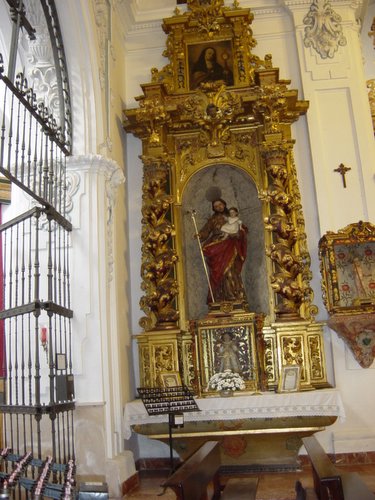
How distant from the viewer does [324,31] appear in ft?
29.7

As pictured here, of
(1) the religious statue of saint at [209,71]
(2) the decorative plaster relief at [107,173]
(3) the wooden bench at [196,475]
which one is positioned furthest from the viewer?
(1) the religious statue of saint at [209,71]

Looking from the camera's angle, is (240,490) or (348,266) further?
(348,266)

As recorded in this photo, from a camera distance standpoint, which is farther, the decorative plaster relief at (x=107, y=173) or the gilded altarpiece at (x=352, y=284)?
the gilded altarpiece at (x=352, y=284)

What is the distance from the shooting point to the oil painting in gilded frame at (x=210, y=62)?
920 centimetres

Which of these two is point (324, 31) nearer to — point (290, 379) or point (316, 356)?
point (316, 356)

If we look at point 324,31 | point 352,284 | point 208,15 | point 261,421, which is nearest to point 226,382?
point 261,421

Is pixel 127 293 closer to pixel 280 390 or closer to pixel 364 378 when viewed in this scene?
pixel 280 390

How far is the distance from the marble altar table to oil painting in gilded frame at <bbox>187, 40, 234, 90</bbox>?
4.63m

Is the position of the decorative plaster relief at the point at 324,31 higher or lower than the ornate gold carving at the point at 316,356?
higher

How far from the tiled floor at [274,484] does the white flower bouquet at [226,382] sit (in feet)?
3.46

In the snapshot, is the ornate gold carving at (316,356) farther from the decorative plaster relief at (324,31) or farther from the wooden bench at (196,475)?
the decorative plaster relief at (324,31)

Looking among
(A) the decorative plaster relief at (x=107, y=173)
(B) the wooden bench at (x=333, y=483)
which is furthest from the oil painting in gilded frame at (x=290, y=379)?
(B) the wooden bench at (x=333, y=483)

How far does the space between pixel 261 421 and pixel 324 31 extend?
5.59 metres

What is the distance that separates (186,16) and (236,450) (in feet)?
20.2
